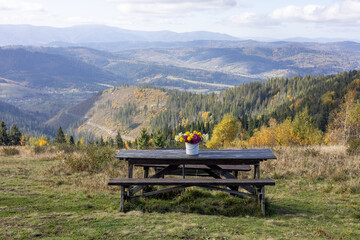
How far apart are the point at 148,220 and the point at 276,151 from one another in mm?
10553

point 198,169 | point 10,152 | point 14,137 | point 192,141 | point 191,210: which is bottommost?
point 14,137

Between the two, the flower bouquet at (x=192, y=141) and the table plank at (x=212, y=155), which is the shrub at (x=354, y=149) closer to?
the table plank at (x=212, y=155)

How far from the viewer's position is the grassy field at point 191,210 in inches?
257

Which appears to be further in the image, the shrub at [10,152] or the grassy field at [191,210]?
the shrub at [10,152]

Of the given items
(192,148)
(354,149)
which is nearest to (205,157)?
(192,148)

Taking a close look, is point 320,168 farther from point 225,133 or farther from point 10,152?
point 225,133

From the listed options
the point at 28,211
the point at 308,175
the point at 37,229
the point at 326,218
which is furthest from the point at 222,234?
the point at 308,175

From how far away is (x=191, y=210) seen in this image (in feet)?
27.3

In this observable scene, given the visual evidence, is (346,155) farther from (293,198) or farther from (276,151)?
(293,198)

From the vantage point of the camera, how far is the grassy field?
6.52m

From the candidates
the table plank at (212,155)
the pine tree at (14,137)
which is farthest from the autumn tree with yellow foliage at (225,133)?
the table plank at (212,155)

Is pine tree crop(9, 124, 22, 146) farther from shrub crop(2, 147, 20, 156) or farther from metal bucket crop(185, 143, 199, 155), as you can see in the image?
metal bucket crop(185, 143, 199, 155)

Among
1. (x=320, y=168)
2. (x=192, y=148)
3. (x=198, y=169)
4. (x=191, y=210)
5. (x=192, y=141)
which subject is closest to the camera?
(x=191, y=210)

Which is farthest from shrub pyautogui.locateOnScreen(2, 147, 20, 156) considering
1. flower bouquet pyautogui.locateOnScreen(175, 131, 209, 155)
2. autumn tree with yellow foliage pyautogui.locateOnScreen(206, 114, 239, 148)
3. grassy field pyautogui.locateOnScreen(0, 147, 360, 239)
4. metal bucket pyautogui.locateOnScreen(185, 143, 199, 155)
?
autumn tree with yellow foliage pyautogui.locateOnScreen(206, 114, 239, 148)
